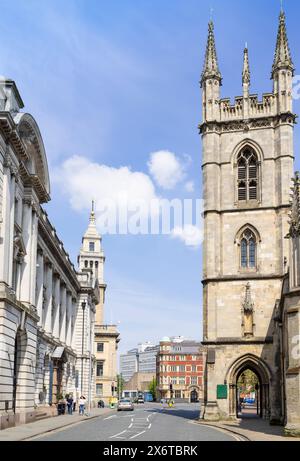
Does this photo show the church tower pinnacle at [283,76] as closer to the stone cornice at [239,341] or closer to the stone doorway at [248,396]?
the stone cornice at [239,341]

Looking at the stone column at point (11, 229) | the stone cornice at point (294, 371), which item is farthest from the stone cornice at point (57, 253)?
the stone cornice at point (294, 371)

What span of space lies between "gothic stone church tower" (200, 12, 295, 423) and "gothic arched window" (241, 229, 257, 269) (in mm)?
73

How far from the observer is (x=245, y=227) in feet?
163

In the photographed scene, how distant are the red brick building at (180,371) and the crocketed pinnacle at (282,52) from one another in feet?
403

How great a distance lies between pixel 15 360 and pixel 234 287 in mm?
18908

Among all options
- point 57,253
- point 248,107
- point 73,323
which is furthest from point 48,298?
point 248,107

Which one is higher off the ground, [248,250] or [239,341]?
[248,250]

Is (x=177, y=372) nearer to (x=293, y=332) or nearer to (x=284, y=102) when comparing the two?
(x=284, y=102)

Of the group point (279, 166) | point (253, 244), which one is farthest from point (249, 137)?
point (253, 244)

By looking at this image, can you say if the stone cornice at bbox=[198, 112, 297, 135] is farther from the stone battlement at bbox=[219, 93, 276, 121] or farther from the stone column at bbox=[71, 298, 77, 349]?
the stone column at bbox=[71, 298, 77, 349]

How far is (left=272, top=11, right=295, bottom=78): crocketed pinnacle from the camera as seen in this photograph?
5090cm

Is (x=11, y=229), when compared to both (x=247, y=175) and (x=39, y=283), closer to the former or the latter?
(x=39, y=283)

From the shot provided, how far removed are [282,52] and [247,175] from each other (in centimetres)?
964

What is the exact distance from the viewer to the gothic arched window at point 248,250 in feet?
162
